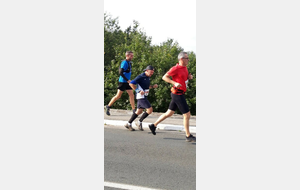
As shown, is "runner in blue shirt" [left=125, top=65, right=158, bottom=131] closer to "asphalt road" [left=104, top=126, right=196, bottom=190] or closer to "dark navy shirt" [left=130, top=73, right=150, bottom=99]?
"dark navy shirt" [left=130, top=73, right=150, bottom=99]

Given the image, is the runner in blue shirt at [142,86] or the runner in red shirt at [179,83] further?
the runner in blue shirt at [142,86]

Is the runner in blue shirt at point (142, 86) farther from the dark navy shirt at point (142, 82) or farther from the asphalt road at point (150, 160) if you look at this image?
the asphalt road at point (150, 160)

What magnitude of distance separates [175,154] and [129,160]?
75 cm

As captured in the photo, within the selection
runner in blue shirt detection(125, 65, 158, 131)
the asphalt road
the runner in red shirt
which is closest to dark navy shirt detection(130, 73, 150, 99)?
runner in blue shirt detection(125, 65, 158, 131)

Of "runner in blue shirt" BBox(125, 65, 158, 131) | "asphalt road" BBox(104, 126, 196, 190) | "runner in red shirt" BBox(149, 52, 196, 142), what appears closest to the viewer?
"runner in red shirt" BBox(149, 52, 196, 142)

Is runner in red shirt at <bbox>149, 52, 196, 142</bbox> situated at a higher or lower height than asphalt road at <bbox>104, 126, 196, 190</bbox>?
higher

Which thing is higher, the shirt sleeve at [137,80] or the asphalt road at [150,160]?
the shirt sleeve at [137,80]

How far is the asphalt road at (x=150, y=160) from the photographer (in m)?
3.49

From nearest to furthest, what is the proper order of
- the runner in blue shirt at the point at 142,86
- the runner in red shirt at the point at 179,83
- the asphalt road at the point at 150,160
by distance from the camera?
the runner in red shirt at the point at 179,83 → the asphalt road at the point at 150,160 → the runner in blue shirt at the point at 142,86

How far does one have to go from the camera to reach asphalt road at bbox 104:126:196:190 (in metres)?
3.49

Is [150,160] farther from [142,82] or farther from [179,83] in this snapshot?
[142,82]

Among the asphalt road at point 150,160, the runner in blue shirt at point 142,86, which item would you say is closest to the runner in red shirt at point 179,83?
the asphalt road at point 150,160

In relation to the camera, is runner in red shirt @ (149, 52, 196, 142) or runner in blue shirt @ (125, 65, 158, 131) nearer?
runner in red shirt @ (149, 52, 196, 142)
